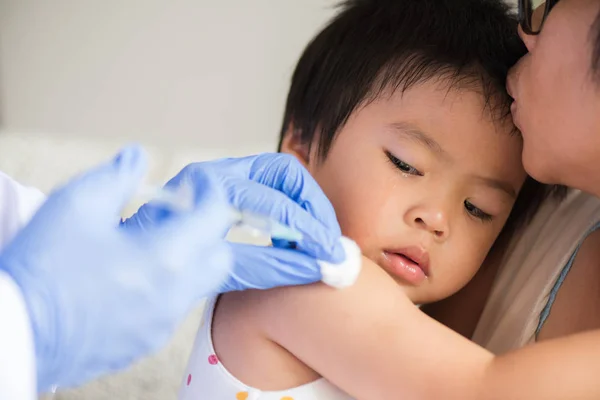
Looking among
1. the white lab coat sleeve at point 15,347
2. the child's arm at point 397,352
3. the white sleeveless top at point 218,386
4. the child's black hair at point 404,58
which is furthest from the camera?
the child's black hair at point 404,58

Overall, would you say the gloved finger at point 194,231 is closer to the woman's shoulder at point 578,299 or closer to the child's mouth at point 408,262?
the child's mouth at point 408,262

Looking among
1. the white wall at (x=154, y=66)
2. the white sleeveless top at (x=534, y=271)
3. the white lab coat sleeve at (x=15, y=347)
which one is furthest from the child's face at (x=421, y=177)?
the white wall at (x=154, y=66)

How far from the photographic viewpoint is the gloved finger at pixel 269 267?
600mm

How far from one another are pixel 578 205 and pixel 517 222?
110 millimetres

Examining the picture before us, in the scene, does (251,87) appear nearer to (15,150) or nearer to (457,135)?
(15,150)

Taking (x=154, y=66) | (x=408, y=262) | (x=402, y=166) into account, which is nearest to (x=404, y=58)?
(x=402, y=166)

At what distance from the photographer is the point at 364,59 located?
85 centimetres

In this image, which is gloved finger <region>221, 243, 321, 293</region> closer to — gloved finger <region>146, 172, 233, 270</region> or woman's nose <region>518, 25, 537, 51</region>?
gloved finger <region>146, 172, 233, 270</region>

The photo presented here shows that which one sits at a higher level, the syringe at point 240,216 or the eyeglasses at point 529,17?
the eyeglasses at point 529,17

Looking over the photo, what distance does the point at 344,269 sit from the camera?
0.61 metres

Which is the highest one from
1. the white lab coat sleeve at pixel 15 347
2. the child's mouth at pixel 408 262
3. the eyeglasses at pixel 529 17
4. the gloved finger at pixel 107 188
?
the eyeglasses at pixel 529 17

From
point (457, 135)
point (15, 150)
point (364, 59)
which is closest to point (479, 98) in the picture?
point (457, 135)

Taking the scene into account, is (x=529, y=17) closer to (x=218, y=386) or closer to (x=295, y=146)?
(x=295, y=146)

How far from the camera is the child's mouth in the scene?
30.7 inches
